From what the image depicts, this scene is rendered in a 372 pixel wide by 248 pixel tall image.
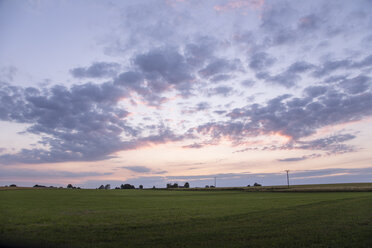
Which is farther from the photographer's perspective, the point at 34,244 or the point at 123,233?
the point at 123,233

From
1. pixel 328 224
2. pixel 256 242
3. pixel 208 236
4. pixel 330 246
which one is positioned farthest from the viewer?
pixel 328 224

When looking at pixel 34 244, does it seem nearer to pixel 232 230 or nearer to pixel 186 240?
pixel 186 240

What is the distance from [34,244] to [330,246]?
15.5 meters

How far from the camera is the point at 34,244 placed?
1464 centimetres

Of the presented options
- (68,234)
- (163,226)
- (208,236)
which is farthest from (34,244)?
(208,236)

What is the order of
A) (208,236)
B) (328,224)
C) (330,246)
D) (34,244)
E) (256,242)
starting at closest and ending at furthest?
1. (330,246)
2. (256,242)
3. (34,244)
4. (208,236)
5. (328,224)

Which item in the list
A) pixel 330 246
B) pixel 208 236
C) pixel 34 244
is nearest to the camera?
pixel 330 246

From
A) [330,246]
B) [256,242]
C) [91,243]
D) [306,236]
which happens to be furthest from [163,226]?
[330,246]

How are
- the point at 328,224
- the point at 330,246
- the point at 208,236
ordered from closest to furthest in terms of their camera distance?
the point at 330,246 < the point at 208,236 < the point at 328,224

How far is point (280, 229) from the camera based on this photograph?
16.9m

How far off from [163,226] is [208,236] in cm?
475

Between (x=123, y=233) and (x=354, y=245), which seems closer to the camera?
(x=354, y=245)

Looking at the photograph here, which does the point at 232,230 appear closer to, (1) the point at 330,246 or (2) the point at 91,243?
(1) the point at 330,246

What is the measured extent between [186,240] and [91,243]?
519 centimetres
